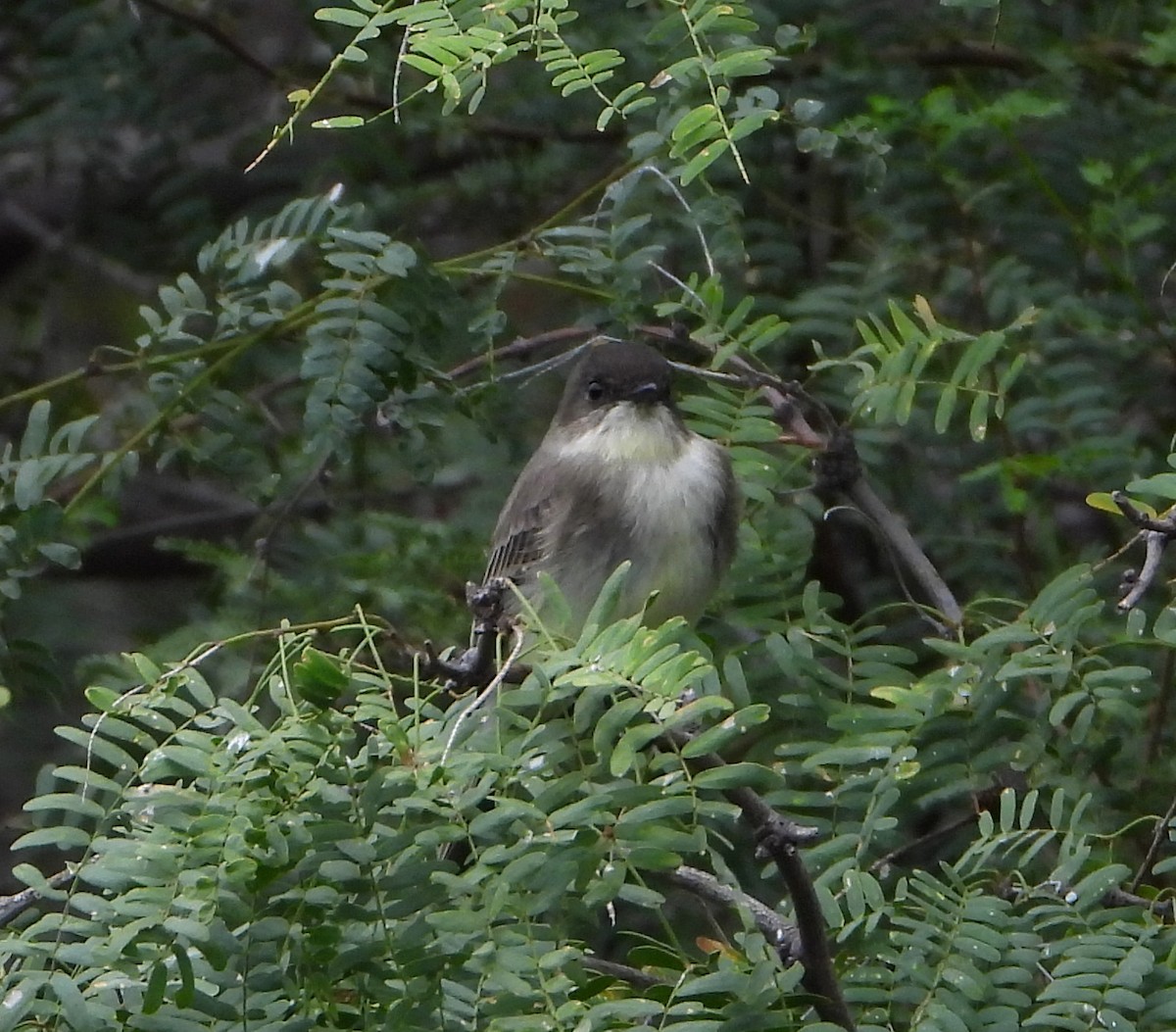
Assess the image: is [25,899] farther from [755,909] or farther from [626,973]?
[755,909]

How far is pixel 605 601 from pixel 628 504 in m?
1.75

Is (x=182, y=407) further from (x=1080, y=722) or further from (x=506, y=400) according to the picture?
(x=1080, y=722)

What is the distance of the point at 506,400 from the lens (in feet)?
13.2

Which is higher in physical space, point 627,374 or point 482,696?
point 482,696

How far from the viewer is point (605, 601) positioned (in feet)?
7.02

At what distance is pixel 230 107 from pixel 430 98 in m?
0.78

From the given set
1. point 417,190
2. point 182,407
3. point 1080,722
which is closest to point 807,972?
point 1080,722

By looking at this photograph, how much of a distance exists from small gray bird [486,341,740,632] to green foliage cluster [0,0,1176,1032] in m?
0.13

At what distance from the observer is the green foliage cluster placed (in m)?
1.97

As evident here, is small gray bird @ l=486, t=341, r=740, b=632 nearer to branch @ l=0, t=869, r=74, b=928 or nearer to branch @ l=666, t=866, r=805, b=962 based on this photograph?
branch @ l=666, t=866, r=805, b=962

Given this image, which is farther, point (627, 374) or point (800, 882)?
point (627, 374)

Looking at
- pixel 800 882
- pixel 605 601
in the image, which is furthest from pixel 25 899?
pixel 800 882

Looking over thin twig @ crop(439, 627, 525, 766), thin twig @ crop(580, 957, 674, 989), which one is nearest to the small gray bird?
thin twig @ crop(580, 957, 674, 989)

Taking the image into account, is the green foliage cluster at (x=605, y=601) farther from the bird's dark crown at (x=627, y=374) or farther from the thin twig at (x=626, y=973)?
the bird's dark crown at (x=627, y=374)
